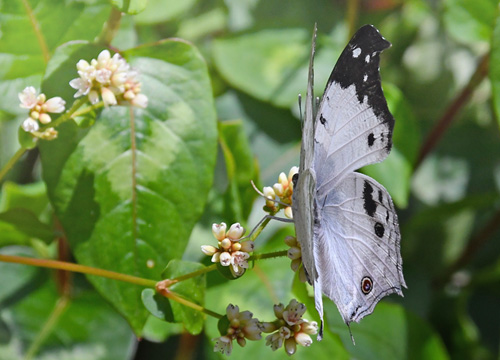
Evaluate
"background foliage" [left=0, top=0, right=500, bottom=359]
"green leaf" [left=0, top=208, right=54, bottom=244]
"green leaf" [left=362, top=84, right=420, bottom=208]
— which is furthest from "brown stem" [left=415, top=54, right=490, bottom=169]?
"green leaf" [left=0, top=208, right=54, bottom=244]

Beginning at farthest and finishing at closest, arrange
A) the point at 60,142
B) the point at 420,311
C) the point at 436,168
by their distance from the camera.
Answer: the point at 436,168 → the point at 420,311 → the point at 60,142

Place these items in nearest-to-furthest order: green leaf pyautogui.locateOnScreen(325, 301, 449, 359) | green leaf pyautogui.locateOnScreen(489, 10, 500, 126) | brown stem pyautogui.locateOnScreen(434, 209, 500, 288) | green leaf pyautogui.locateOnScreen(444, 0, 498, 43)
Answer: green leaf pyautogui.locateOnScreen(489, 10, 500, 126)
green leaf pyautogui.locateOnScreen(325, 301, 449, 359)
green leaf pyautogui.locateOnScreen(444, 0, 498, 43)
brown stem pyautogui.locateOnScreen(434, 209, 500, 288)

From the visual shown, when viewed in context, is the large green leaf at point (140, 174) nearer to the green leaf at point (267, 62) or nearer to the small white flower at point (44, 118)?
the small white flower at point (44, 118)

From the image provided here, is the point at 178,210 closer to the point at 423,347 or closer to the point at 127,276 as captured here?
the point at 127,276

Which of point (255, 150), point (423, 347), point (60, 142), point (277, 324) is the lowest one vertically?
point (423, 347)

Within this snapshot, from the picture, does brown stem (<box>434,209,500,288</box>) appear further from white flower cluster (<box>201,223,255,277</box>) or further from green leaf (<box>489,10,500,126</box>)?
white flower cluster (<box>201,223,255,277</box>)

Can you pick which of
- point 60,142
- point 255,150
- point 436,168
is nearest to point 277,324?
point 60,142

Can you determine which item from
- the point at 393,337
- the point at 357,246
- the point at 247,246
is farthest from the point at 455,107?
the point at 247,246
